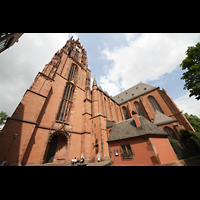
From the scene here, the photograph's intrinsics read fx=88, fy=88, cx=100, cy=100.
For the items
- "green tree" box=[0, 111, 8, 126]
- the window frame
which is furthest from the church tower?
"green tree" box=[0, 111, 8, 126]

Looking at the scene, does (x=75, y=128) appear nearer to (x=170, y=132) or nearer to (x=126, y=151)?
(x=126, y=151)

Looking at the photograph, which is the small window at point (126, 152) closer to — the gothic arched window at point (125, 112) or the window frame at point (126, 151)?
the window frame at point (126, 151)

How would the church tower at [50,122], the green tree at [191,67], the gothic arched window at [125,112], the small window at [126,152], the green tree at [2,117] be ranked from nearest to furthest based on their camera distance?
the church tower at [50,122] < the small window at [126,152] < the green tree at [191,67] < the green tree at [2,117] < the gothic arched window at [125,112]

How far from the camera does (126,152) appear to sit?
28.5 feet

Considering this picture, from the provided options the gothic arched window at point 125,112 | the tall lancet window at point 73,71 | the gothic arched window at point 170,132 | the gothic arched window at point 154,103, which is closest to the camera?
the gothic arched window at point 170,132

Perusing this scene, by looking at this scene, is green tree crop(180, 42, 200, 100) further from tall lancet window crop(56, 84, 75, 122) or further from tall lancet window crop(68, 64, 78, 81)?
tall lancet window crop(68, 64, 78, 81)

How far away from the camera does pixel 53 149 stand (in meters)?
12.4

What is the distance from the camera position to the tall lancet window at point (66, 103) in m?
14.3

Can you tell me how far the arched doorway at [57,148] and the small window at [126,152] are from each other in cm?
844

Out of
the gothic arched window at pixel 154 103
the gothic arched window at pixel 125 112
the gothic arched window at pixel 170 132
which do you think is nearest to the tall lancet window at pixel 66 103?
the gothic arched window at pixel 125 112
